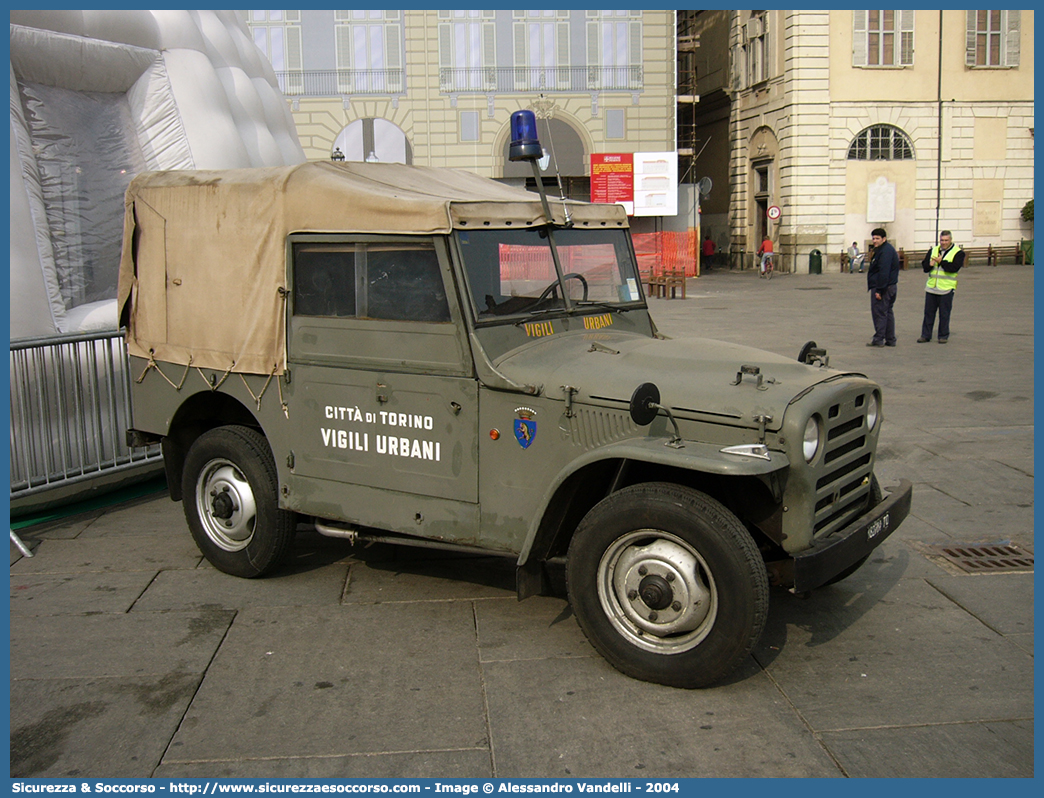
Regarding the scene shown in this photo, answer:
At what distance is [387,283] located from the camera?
5.25 metres

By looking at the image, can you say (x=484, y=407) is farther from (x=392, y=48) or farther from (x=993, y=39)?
(x=993, y=39)

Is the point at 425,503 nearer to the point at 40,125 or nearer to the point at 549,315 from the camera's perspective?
the point at 549,315

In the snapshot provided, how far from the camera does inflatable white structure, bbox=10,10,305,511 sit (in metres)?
7.28

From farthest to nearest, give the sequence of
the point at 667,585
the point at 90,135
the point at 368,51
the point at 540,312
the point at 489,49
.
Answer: the point at 489,49
the point at 368,51
the point at 90,135
the point at 540,312
the point at 667,585

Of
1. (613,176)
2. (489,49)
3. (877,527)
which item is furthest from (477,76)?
(877,527)

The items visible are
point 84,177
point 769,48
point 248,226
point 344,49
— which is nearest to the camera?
point 248,226

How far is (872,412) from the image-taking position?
5.03 m

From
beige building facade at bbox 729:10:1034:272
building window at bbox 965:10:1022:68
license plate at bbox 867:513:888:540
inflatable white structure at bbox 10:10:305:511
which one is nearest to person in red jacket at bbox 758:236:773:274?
beige building facade at bbox 729:10:1034:272

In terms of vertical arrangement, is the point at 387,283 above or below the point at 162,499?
above

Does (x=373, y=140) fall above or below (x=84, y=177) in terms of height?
above

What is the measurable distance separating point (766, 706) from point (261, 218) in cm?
379

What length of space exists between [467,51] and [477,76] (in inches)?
38.4

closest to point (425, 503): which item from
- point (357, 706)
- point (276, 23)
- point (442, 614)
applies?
point (442, 614)

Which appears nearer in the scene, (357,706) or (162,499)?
(357,706)
